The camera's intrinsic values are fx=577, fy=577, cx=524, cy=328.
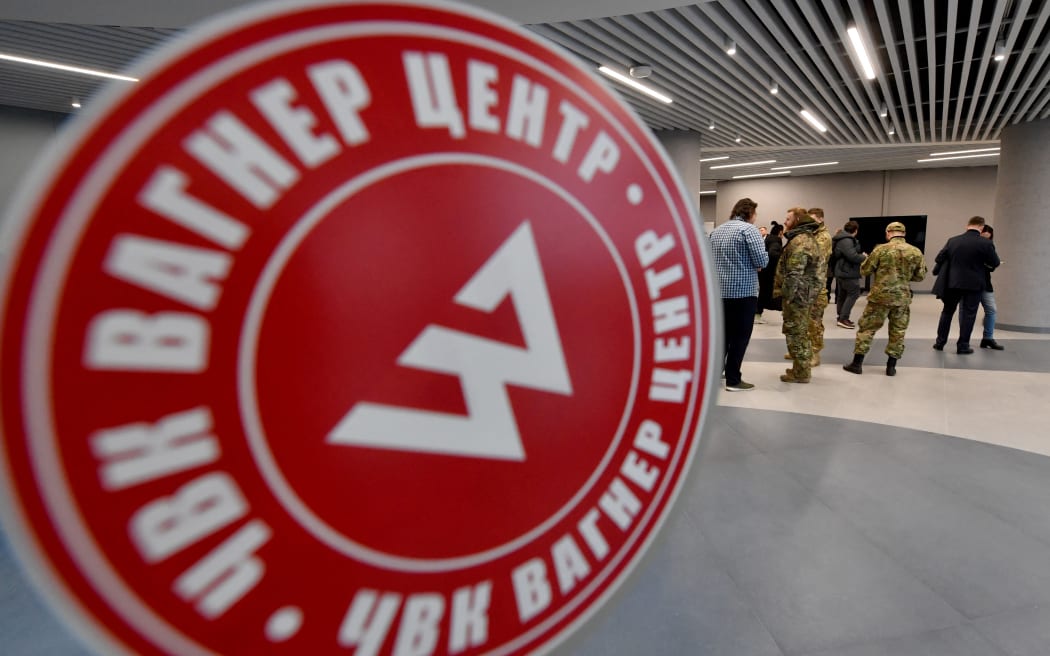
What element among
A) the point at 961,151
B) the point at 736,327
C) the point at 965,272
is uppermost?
the point at 961,151

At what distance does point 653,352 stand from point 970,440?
3.40m

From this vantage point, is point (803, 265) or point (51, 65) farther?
point (51, 65)

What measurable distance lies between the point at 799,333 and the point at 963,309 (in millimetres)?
2576

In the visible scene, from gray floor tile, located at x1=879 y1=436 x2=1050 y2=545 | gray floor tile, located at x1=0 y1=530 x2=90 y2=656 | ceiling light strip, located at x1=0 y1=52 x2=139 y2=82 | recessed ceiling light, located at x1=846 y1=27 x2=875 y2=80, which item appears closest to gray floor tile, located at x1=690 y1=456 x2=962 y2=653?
gray floor tile, located at x1=879 y1=436 x2=1050 y2=545

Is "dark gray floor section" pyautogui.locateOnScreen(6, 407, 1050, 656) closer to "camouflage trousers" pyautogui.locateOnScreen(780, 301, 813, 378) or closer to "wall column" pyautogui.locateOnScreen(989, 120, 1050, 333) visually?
"camouflage trousers" pyautogui.locateOnScreen(780, 301, 813, 378)

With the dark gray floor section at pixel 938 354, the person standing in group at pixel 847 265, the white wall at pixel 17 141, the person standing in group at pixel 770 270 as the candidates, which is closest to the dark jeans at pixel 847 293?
the person standing in group at pixel 847 265

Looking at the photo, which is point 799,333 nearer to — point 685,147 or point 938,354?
point 938,354

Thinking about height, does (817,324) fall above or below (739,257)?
below

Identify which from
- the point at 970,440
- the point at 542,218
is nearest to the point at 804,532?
the point at 970,440

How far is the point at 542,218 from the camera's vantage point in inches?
20.8

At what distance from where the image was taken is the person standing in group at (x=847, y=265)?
253 inches

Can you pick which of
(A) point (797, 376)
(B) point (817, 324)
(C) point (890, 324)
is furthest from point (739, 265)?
(C) point (890, 324)

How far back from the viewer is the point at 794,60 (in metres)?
5.87

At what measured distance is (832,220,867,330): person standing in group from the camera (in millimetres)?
6438
